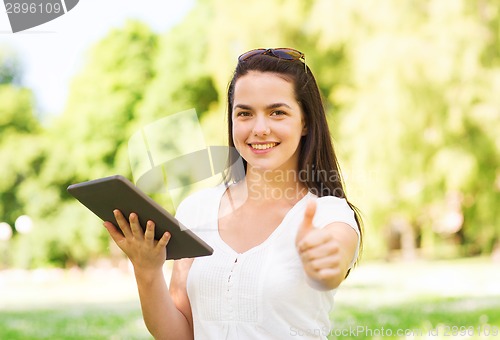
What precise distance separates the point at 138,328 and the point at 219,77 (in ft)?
28.5

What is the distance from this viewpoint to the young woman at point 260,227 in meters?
1.63

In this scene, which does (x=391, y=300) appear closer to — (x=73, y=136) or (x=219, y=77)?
(x=219, y=77)

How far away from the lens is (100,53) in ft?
68.2

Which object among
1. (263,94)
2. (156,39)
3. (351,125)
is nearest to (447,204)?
(351,125)

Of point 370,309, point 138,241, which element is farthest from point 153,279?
point 370,309

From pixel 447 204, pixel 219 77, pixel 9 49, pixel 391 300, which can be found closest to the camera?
pixel 391 300

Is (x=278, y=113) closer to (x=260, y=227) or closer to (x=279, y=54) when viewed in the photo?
(x=279, y=54)

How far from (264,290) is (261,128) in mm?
364

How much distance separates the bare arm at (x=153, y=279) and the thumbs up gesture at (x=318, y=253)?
35 centimetres

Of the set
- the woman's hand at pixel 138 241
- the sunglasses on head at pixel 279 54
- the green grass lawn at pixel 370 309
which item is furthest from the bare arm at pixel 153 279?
the green grass lawn at pixel 370 309

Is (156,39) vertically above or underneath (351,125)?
above

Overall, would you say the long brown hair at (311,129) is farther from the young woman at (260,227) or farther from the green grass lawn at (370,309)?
the green grass lawn at (370,309)

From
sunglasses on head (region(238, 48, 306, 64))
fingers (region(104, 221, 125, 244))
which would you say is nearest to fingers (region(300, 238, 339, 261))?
fingers (region(104, 221, 125, 244))

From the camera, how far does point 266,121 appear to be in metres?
1.70
